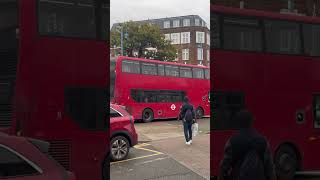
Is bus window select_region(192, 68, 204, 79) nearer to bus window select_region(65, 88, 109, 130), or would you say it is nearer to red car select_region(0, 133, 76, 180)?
bus window select_region(65, 88, 109, 130)

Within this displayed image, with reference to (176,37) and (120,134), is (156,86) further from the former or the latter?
(176,37)

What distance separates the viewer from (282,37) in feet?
33.4

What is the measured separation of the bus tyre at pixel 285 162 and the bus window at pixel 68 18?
192 inches

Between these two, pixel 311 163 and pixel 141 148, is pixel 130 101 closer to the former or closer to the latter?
pixel 141 148

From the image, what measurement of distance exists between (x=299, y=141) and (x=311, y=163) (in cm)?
62

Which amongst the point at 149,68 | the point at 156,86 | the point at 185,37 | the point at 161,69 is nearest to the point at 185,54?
the point at 185,37

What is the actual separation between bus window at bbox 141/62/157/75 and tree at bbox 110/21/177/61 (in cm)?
2625

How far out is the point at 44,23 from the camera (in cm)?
748

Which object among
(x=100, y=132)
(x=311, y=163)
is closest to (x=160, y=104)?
(x=311, y=163)

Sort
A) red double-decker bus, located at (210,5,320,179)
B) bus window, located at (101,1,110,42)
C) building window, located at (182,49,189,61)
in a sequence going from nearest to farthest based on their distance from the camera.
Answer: bus window, located at (101,1,110,42) < red double-decker bus, located at (210,5,320,179) < building window, located at (182,49,189,61)

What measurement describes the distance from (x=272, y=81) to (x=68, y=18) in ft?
15.0

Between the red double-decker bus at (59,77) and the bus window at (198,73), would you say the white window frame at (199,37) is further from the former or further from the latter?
the red double-decker bus at (59,77)

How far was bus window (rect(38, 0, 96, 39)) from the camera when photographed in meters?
7.50

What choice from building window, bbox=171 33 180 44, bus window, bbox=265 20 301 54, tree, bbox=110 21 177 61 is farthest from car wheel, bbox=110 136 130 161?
building window, bbox=171 33 180 44
